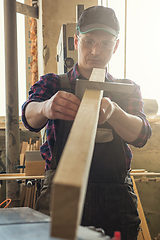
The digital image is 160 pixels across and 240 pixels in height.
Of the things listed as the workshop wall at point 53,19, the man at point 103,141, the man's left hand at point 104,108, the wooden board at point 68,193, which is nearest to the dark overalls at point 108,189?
the man at point 103,141

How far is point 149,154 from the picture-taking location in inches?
108

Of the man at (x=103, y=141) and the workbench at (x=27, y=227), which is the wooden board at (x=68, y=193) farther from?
the man at (x=103, y=141)

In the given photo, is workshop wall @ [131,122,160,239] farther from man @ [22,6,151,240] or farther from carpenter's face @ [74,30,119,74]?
carpenter's face @ [74,30,119,74]

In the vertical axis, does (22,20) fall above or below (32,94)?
above

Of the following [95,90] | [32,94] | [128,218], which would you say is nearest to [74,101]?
[95,90]

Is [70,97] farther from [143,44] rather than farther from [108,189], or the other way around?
[143,44]

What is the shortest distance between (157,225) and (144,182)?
0.52 meters

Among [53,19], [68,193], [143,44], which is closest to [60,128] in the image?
[68,193]

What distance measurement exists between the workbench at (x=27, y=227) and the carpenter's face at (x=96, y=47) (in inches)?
30.6

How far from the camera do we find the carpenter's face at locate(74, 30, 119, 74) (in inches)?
45.8

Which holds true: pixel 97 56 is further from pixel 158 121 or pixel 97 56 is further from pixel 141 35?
pixel 141 35

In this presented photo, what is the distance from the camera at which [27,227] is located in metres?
0.62

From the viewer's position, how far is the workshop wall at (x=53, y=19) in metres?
3.45

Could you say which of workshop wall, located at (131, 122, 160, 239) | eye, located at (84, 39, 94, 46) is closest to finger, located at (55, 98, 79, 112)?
eye, located at (84, 39, 94, 46)
